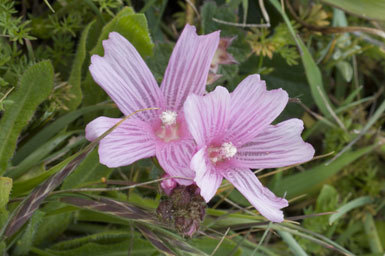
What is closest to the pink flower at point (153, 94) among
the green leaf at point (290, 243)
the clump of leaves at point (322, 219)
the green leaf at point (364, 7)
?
the green leaf at point (290, 243)

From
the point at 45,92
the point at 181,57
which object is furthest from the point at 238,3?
the point at 45,92

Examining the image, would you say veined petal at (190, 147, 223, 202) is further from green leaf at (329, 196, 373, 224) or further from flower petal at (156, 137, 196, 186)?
green leaf at (329, 196, 373, 224)

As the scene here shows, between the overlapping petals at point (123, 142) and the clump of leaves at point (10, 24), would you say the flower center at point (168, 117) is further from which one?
the clump of leaves at point (10, 24)

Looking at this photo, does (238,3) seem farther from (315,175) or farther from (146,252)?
(146,252)

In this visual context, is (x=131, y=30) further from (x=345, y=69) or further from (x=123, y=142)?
(x=345, y=69)

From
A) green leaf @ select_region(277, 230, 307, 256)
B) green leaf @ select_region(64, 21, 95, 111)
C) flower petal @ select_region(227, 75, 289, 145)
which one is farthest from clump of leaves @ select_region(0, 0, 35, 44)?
green leaf @ select_region(277, 230, 307, 256)
